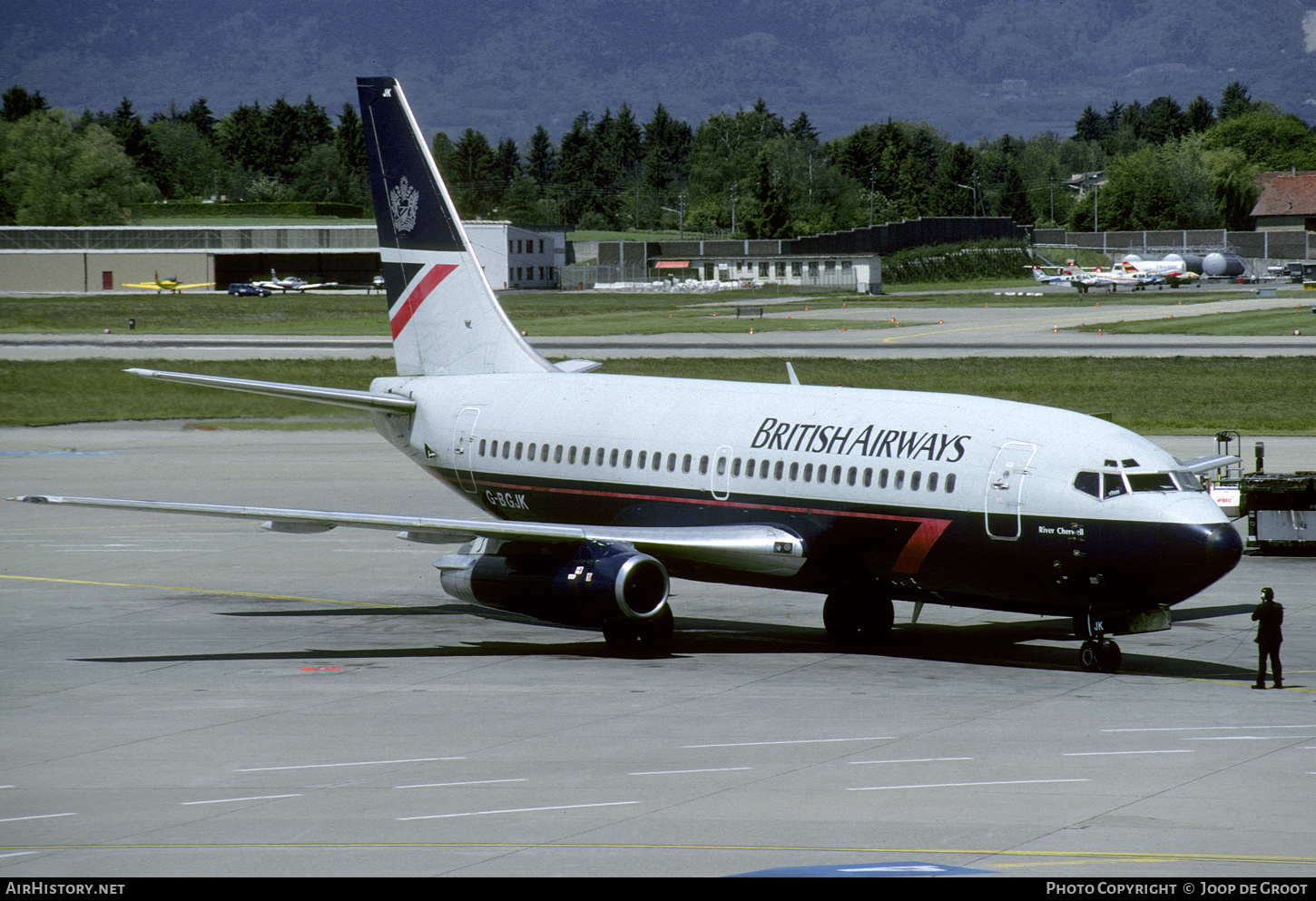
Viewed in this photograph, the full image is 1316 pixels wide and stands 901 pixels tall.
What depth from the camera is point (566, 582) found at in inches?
1133

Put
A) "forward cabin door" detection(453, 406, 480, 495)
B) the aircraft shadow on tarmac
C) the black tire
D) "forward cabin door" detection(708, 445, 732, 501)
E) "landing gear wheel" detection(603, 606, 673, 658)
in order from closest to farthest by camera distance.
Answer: the black tire → the aircraft shadow on tarmac → "landing gear wheel" detection(603, 606, 673, 658) → "forward cabin door" detection(708, 445, 732, 501) → "forward cabin door" detection(453, 406, 480, 495)

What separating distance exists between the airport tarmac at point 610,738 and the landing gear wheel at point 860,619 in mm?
519

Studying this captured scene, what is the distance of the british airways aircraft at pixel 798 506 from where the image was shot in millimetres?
26375

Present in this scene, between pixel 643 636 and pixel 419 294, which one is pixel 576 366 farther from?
pixel 643 636

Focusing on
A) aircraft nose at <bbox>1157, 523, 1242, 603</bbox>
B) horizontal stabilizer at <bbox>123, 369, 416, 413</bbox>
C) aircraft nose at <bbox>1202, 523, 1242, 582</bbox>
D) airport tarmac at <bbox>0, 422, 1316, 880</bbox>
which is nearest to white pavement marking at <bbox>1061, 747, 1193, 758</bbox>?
airport tarmac at <bbox>0, 422, 1316, 880</bbox>

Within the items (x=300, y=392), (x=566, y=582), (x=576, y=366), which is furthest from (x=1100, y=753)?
(x=576, y=366)

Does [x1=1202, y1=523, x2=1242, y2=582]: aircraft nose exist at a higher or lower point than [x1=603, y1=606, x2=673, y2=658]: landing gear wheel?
higher

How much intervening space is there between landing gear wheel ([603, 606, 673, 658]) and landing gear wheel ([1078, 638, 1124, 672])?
763 centimetres

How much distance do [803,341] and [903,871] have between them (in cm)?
10174

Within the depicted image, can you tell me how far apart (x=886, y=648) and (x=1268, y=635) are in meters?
7.35

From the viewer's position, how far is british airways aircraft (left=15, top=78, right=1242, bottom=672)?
1038 inches

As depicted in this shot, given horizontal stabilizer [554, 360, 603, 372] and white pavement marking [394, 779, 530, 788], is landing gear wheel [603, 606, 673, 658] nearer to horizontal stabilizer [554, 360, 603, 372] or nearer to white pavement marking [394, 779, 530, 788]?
white pavement marking [394, 779, 530, 788]

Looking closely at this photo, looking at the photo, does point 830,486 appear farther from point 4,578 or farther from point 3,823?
point 4,578

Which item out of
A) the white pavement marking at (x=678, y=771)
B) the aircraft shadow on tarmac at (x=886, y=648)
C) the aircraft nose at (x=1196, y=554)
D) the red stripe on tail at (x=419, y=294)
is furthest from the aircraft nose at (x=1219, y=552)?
the red stripe on tail at (x=419, y=294)
